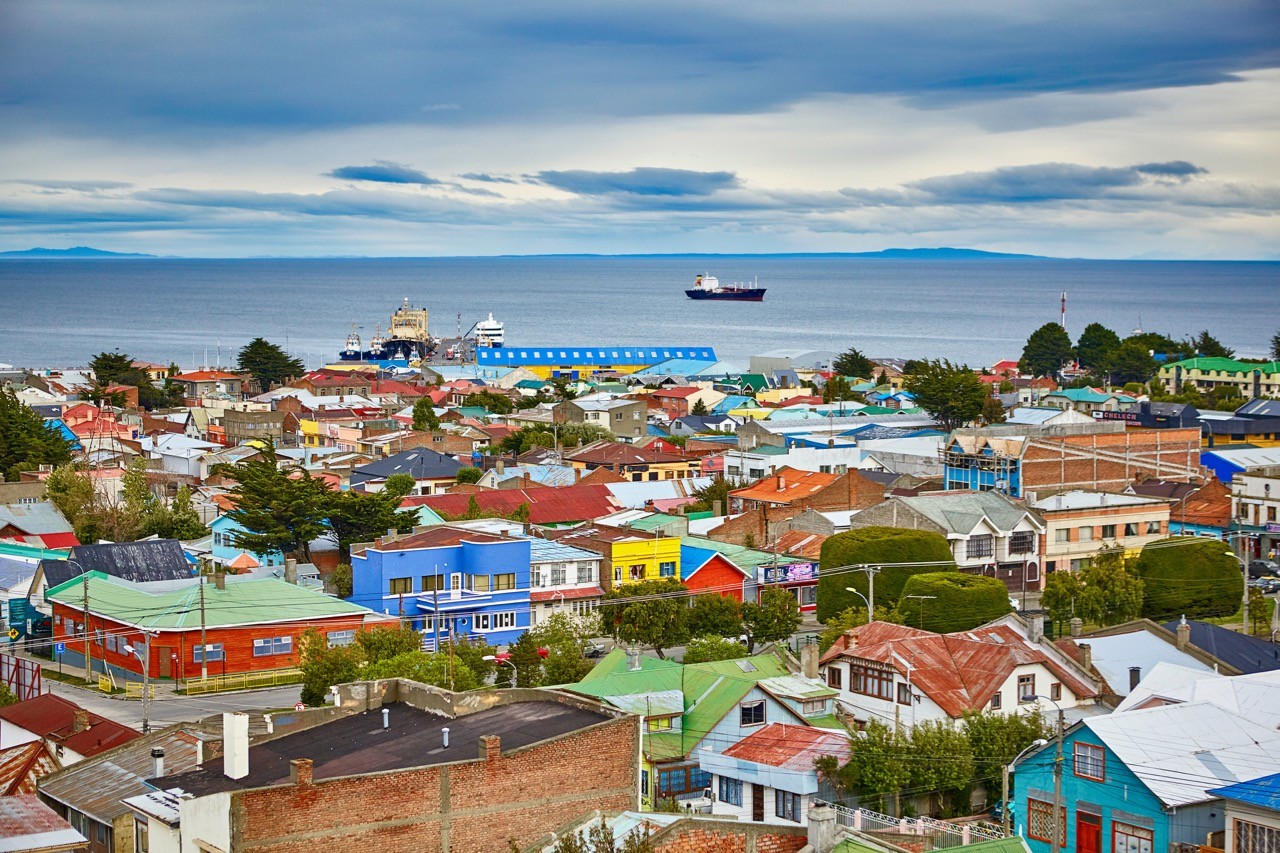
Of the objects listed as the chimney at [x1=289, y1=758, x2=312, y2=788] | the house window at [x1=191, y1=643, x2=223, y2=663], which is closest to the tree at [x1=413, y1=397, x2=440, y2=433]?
the house window at [x1=191, y1=643, x2=223, y2=663]

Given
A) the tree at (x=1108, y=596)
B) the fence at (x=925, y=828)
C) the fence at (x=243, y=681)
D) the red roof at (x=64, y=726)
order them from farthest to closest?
the tree at (x=1108, y=596), the fence at (x=243, y=681), the red roof at (x=64, y=726), the fence at (x=925, y=828)

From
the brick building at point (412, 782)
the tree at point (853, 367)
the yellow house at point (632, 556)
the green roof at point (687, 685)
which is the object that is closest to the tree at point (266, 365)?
the tree at point (853, 367)

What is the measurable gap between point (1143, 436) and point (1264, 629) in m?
21.3

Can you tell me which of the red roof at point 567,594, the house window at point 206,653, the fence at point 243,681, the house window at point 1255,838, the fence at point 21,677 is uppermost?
the house window at point 1255,838

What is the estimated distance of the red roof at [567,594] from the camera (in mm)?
42812

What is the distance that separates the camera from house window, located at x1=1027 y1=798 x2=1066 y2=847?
83.0ft

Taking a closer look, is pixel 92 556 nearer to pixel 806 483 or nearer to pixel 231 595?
pixel 231 595

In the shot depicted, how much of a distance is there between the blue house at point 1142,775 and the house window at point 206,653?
1936cm

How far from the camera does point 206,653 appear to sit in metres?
37.6

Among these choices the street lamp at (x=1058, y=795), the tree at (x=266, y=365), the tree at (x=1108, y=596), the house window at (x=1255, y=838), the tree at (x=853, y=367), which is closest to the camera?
the house window at (x=1255, y=838)

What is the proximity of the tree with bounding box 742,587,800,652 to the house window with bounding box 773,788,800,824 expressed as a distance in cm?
1157

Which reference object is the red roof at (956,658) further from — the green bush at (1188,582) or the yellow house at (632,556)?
the yellow house at (632,556)

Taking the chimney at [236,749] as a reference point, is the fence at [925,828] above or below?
below

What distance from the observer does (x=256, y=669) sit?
125 feet
